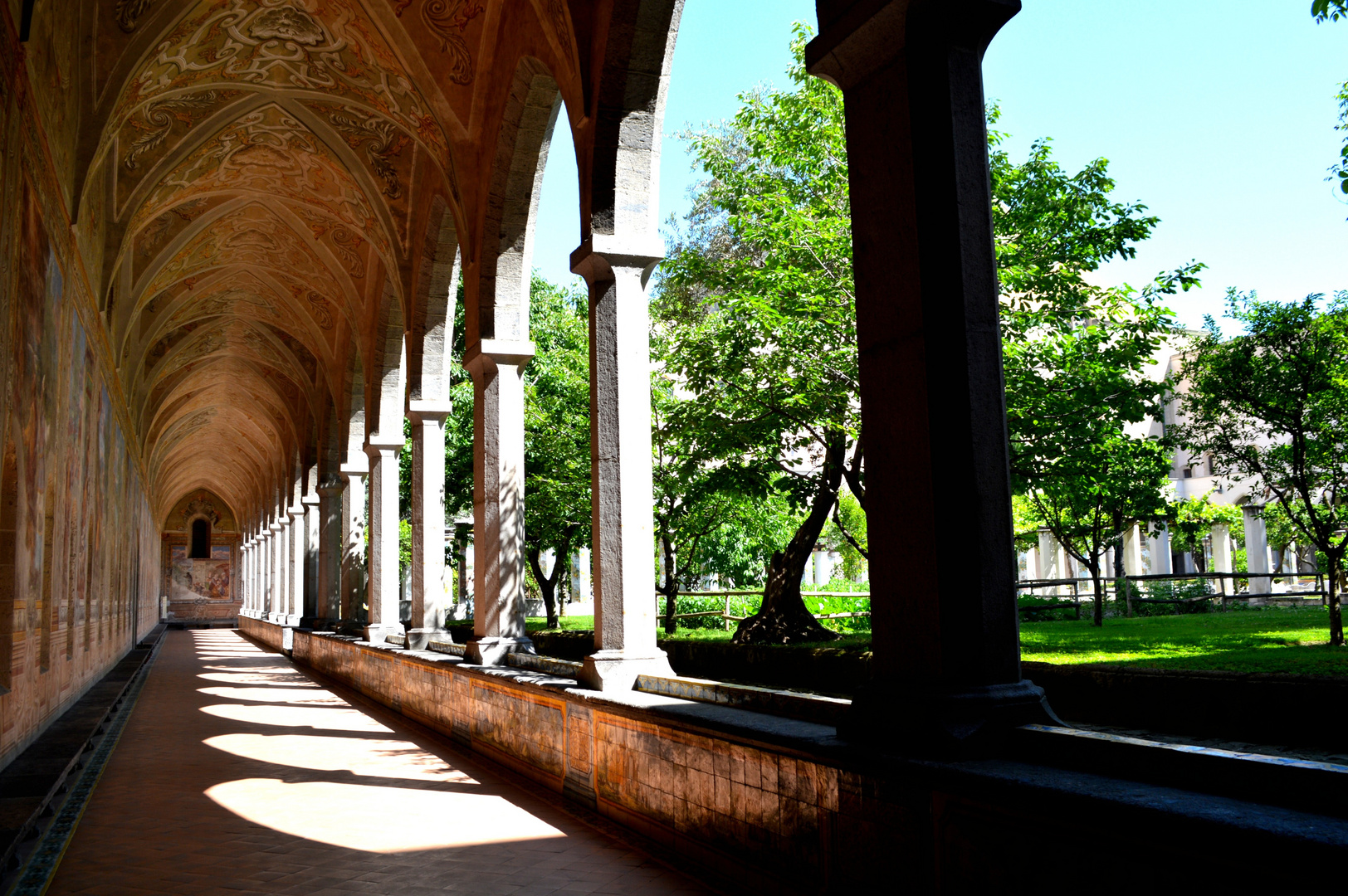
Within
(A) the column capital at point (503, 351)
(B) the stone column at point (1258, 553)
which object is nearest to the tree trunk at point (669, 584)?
(A) the column capital at point (503, 351)

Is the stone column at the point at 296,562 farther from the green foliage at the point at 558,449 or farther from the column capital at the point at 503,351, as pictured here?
the column capital at the point at 503,351

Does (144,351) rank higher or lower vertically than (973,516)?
higher

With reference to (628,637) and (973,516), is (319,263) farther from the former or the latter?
(973,516)

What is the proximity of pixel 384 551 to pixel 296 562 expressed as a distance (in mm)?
13093

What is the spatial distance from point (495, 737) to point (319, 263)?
12.4 metres

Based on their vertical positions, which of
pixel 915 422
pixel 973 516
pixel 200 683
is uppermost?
pixel 915 422

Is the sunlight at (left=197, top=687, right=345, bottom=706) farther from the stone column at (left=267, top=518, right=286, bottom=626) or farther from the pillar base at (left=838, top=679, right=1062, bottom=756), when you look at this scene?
the stone column at (left=267, top=518, right=286, bottom=626)

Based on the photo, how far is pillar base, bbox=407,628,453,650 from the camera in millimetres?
11867

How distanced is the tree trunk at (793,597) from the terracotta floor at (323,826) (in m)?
5.22

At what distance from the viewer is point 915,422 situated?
142 inches

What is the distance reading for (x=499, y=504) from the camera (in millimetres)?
9391

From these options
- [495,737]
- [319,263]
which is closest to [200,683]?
[319,263]

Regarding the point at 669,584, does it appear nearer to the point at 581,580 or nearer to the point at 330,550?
the point at 330,550

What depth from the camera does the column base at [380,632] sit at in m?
14.4
